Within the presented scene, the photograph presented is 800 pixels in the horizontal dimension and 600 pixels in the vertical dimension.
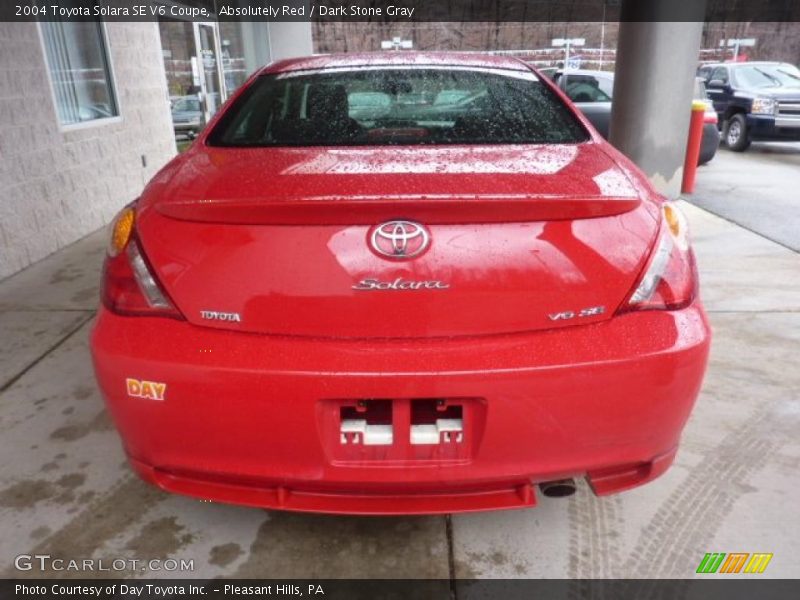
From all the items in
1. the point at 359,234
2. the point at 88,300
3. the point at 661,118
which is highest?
the point at 359,234

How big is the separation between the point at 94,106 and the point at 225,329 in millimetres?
5515

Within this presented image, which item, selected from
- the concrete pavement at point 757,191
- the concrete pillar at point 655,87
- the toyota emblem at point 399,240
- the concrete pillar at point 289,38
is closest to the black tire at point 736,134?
the concrete pavement at point 757,191

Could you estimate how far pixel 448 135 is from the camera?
2162mm

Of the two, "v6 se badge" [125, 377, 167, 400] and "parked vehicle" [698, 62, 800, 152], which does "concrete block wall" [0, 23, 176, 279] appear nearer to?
"v6 se badge" [125, 377, 167, 400]

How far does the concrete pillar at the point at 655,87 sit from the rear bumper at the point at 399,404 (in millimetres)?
A: 5624

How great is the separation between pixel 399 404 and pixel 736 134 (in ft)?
39.9

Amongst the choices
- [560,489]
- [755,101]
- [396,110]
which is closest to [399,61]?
[396,110]

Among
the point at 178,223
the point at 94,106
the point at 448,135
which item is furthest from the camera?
the point at 94,106

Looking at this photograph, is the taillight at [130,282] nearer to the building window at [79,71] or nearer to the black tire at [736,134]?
the building window at [79,71]

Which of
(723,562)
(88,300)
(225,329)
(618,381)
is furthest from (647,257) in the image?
(88,300)

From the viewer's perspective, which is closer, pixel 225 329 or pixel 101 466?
pixel 225 329

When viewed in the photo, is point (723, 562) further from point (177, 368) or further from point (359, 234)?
point (177, 368)

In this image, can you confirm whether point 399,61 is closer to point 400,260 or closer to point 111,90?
point 400,260

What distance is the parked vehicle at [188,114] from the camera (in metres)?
10.0
